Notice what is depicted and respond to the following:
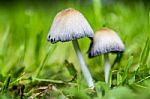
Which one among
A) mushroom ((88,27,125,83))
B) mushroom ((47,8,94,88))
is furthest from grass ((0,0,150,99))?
mushroom ((47,8,94,88))

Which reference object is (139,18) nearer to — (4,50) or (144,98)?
(4,50)

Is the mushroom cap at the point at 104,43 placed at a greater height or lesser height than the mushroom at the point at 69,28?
lesser

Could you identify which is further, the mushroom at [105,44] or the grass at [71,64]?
the mushroom at [105,44]

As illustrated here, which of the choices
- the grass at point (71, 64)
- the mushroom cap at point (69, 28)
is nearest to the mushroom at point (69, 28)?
the mushroom cap at point (69, 28)

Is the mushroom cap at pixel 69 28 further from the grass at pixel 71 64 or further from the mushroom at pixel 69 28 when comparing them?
the grass at pixel 71 64

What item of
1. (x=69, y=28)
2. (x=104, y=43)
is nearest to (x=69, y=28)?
(x=69, y=28)

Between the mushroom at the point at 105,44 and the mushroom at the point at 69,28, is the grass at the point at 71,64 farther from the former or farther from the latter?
the mushroom at the point at 69,28

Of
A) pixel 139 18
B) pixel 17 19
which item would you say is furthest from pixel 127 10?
pixel 17 19
